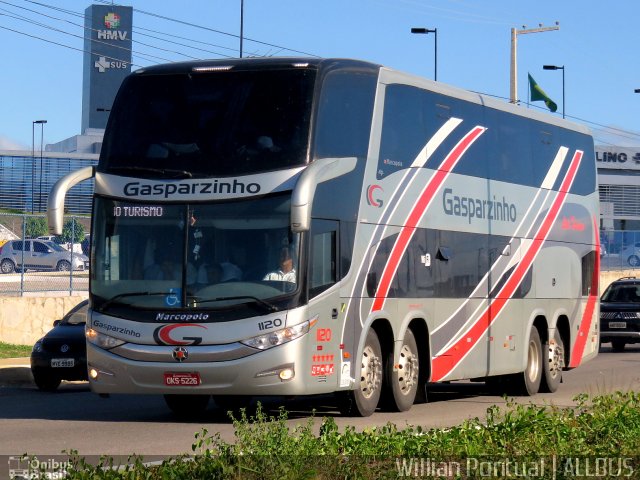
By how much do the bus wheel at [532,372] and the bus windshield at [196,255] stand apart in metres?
7.19

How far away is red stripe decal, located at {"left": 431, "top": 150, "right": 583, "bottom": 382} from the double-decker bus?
88 millimetres

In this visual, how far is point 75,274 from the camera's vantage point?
102 feet

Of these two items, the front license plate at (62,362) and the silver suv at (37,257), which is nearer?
the front license plate at (62,362)

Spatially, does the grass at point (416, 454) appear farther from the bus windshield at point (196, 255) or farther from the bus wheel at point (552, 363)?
the bus wheel at point (552, 363)

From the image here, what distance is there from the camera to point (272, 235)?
48.3 ft

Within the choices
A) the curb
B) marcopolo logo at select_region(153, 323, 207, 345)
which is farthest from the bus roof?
the curb

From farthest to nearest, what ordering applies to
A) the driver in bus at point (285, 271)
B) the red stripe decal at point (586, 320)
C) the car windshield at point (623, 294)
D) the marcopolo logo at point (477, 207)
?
the car windshield at point (623, 294), the red stripe decal at point (586, 320), the marcopolo logo at point (477, 207), the driver in bus at point (285, 271)

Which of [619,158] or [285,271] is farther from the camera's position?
[619,158]

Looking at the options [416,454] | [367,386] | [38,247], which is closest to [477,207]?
[367,386]

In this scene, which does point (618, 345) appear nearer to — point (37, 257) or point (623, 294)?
point (623, 294)

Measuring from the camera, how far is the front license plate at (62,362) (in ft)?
68.8

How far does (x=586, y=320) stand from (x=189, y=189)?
10.2 metres

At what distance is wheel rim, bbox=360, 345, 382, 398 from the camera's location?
1603cm

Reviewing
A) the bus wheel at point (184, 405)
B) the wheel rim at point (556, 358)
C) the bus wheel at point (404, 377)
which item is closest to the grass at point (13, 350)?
the bus wheel at point (184, 405)
